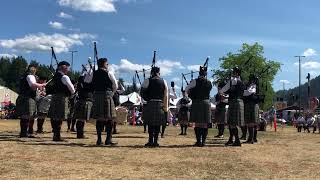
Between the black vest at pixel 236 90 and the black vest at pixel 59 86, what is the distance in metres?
4.25

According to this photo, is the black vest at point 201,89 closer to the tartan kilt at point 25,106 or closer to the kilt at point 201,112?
the kilt at point 201,112

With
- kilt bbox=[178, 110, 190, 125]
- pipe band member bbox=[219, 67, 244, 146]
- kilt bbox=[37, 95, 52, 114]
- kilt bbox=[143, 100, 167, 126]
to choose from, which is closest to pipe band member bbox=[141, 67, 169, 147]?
kilt bbox=[143, 100, 167, 126]

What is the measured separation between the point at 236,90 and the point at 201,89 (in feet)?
3.60

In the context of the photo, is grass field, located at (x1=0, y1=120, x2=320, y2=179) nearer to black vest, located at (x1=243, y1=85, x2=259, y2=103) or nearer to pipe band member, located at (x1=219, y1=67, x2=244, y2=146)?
pipe band member, located at (x1=219, y1=67, x2=244, y2=146)

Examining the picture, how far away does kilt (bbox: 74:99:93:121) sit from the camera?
14664 millimetres

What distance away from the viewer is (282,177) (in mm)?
7867

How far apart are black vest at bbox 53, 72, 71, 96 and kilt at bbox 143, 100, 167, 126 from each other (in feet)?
7.04

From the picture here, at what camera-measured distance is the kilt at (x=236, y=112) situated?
13.5m

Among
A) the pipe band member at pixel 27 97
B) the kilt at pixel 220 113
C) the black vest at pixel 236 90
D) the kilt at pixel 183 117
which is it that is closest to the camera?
the black vest at pixel 236 90

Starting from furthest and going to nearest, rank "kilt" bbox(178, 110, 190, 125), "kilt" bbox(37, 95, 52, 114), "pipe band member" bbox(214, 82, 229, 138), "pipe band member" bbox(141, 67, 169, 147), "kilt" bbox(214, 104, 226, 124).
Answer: "kilt" bbox(178, 110, 190, 125)
"kilt" bbox(214, 104, 226, 124)
"pipe band member" bbox(214, 82, 229, 138)
"kilt" bbox(37, 95, 52, 114)
"pipe band member" bbox(141, 67, 169, 147)

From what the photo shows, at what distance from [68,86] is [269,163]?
5664mm

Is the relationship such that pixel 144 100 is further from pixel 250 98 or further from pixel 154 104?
pixel 250 98

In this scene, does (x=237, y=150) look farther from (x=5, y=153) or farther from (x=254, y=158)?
(x=5, y=153)

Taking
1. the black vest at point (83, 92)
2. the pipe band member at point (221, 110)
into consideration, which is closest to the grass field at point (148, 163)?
the black vest at point (83, 92)
